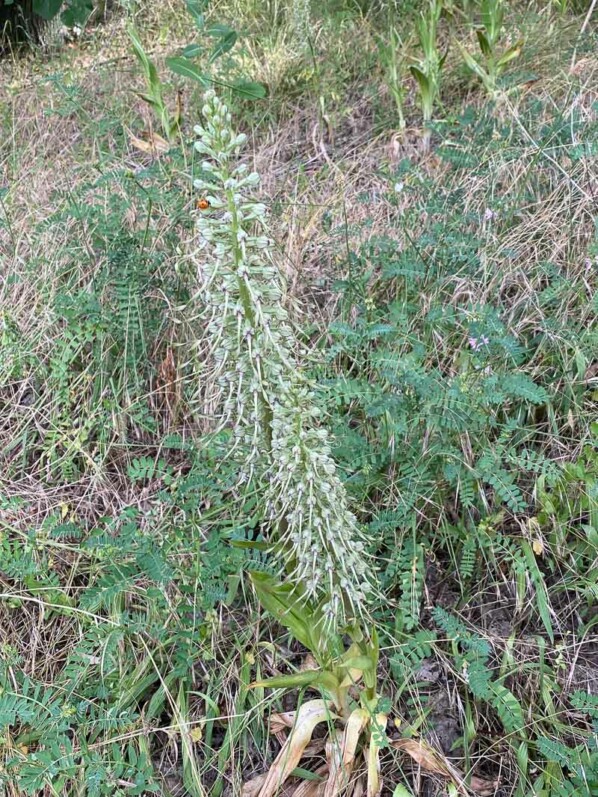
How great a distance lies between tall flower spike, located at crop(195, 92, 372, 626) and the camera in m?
1.37

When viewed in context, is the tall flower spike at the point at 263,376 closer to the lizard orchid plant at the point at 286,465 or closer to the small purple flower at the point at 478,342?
the lizard orchid plant at the point at 286,465

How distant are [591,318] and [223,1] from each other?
3899 millimetres

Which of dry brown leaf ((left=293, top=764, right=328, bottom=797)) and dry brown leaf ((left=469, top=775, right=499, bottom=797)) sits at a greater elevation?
dry brown leaf ((left=293, top=764, right=328, bottom=797))

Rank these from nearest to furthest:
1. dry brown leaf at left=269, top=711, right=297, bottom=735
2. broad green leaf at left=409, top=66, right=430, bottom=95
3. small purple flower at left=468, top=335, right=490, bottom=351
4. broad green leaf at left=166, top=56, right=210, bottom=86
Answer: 1. dry brown leaf at left=269, top=711, right=297, bottom=735
2. small purple flower at left=468, top=335, right=490, bottom=351
3. broad green leaf at left=166, top=56, right=210, bottom=86
4. broad green leaf at left=409, top=66, right=430, bottom=95

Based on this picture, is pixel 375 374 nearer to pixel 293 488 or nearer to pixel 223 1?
pixel 293 488

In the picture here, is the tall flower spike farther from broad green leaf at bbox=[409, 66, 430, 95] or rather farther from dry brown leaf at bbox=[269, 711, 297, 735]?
broad green leaf at bbox=[409, 66, 430, 95]

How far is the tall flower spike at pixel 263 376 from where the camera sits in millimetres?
1374

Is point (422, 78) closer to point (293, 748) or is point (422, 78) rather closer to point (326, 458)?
point (326, 458)

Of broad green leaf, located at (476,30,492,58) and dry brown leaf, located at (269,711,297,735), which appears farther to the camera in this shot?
broad green leaf, located at (476,30,492,58)

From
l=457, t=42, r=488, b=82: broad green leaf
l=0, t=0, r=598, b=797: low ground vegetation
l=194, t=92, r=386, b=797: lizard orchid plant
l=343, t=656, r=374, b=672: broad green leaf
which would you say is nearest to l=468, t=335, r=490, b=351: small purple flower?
l=0, t=0, r=598, b=797: low ground vegetation

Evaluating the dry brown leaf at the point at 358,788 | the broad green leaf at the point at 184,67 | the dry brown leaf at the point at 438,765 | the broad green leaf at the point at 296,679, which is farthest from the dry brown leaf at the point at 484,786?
the broad green leaf at the point at 184,67

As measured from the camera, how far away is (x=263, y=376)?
1522 mm

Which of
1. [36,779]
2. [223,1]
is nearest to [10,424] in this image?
[36,779]

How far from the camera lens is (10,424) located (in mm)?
3039
